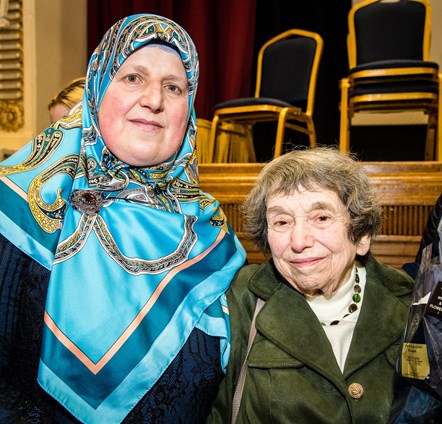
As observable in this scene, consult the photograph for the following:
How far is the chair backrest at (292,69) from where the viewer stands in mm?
4539

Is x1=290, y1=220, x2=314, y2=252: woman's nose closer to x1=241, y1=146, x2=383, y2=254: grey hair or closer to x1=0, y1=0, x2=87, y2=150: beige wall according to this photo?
x1=241, y1=146, x2=383, y2=254: grey hair

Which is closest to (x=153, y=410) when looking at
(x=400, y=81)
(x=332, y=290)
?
(x=332, y=290)

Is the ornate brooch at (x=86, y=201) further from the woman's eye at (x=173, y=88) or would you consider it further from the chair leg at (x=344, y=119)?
the chair leg at (x=344, y=119)

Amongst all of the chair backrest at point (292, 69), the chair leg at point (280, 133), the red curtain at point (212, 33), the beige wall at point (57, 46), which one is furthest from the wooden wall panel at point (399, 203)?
the red curtain at point (212, 33)

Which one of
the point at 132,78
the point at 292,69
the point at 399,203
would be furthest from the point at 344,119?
the point at 132,78

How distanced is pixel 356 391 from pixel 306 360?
130 millimetres

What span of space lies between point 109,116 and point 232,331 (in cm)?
62

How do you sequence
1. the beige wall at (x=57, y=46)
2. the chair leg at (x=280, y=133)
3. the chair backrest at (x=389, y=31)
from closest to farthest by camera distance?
1. the chair leg at (x=280, y=133)
2. the chair backrest at (x=389, y=31)
3. the beige wall at (x=57, y=46)

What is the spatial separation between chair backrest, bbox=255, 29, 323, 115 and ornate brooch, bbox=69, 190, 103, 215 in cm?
334

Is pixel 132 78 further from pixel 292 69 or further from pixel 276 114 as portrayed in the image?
pixel 292 69

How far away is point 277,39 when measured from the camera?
483cm

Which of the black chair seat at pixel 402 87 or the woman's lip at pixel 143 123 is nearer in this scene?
the woman's lip at pixel 143 123

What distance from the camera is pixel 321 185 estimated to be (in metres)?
1.35

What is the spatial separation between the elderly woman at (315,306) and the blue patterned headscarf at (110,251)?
97 millimetres
